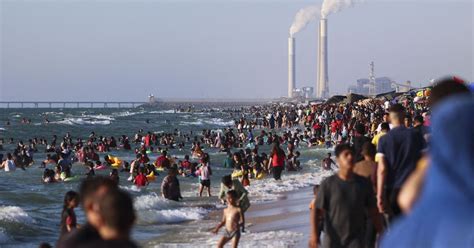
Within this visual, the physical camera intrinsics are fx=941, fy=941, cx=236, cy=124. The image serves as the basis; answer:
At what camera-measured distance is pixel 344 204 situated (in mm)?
5984

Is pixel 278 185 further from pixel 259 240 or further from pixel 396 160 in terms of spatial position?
pixel 396 160

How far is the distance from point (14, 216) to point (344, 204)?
1124cm

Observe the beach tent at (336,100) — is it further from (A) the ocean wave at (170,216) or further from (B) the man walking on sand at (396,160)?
(B) the man walking on sand at (396,160)

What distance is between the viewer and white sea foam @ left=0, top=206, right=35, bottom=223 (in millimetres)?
15984

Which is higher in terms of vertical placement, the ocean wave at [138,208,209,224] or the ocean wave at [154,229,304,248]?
the ocean wave at [154,229,304,248]

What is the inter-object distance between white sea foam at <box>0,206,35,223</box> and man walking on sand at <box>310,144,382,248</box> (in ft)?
35.1

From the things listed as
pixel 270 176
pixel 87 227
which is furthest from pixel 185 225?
pixel 87 227

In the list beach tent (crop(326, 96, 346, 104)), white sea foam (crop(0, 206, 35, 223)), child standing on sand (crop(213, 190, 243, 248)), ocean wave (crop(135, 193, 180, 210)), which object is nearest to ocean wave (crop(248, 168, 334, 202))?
ocean wave (crop(135, 193, 180, 210))

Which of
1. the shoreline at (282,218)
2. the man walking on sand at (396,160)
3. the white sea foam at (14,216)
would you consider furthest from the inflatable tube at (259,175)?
the man walking on sand at (396,160)

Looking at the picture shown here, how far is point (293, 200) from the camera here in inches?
688

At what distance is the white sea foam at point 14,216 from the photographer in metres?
16.0

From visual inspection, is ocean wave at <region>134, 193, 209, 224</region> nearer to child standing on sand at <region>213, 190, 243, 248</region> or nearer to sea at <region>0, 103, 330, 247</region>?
sea at <region>0, 103, 330, 247</region>

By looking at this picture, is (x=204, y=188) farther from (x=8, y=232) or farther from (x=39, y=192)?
(x=8, y=232)

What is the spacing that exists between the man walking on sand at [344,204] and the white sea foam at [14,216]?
1071cm
